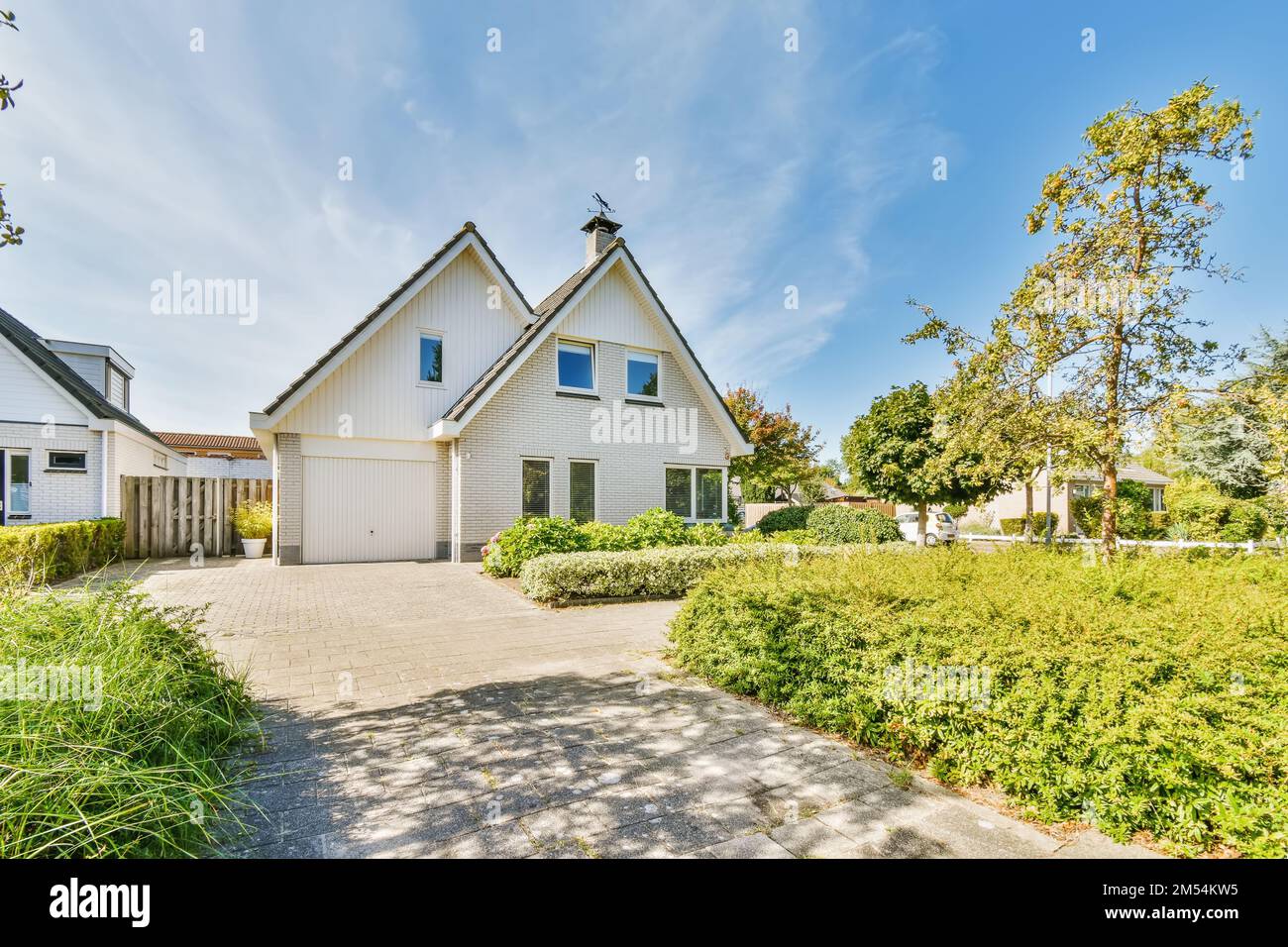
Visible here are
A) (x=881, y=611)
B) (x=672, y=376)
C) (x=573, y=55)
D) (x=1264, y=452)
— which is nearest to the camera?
(x=881, y=611)

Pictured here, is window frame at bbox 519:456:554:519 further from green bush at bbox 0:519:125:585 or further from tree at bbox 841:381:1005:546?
tree at bbox 841:381:1005:546

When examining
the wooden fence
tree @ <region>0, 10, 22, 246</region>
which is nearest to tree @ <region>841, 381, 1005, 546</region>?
tree @ <region>0, 10, 22, 246</region>

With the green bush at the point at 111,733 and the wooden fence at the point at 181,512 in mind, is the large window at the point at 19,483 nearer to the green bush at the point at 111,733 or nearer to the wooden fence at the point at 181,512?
the wooden fence at the point at 181,512

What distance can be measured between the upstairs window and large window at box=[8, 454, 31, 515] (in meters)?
0.43

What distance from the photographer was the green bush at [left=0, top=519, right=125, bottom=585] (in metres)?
9.27

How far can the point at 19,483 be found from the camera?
516 inches

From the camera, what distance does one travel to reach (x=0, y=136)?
17.3ft

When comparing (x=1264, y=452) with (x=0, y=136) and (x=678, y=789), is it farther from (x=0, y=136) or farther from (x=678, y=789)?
(x=0, y=136)

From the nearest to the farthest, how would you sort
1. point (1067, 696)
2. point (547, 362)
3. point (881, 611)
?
1. point (1067, 696)
2. point (881, 611)
3. point (547, 362)

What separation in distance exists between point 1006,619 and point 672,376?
44.8 ft

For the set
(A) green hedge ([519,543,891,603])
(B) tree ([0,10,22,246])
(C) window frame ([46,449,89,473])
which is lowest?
(A) green hedge ([519,543,891,603])
